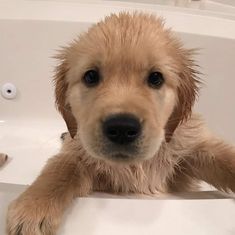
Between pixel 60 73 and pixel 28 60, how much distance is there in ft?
2.70

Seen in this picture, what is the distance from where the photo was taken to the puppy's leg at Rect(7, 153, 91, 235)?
93cm

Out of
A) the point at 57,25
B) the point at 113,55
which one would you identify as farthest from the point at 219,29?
the point at 113,55

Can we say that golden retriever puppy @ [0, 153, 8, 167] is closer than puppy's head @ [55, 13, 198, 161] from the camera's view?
No

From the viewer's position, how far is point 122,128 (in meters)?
0.93

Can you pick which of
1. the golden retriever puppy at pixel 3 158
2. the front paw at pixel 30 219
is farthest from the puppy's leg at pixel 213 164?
the golden retriever puppy at pixel 3 158

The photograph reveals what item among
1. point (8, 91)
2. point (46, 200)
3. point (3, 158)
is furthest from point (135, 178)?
point (8, 91)

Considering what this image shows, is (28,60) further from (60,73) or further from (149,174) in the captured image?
(149,174)

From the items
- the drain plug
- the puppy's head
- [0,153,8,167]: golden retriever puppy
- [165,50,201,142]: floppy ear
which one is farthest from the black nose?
the drain plug

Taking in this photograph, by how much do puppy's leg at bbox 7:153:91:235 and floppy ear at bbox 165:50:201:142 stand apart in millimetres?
268

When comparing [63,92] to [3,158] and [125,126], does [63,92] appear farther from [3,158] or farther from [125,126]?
[3,158]

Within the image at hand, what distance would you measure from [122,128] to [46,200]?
233 mm

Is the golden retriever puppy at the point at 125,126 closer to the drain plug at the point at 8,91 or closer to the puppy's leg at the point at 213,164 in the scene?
the puppy's leg at the point at 213,164

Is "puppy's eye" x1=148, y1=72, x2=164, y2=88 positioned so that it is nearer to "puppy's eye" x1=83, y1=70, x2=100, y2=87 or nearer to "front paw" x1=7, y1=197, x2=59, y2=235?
"puppy's eye" x1=83, y1=70, x2=100, y2=87

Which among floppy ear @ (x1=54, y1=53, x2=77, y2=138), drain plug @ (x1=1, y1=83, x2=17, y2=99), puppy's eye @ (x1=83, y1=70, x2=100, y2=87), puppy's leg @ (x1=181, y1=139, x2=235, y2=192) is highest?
puppy's eye @ (x1=83, y1=70, x2=100, y2=87)
